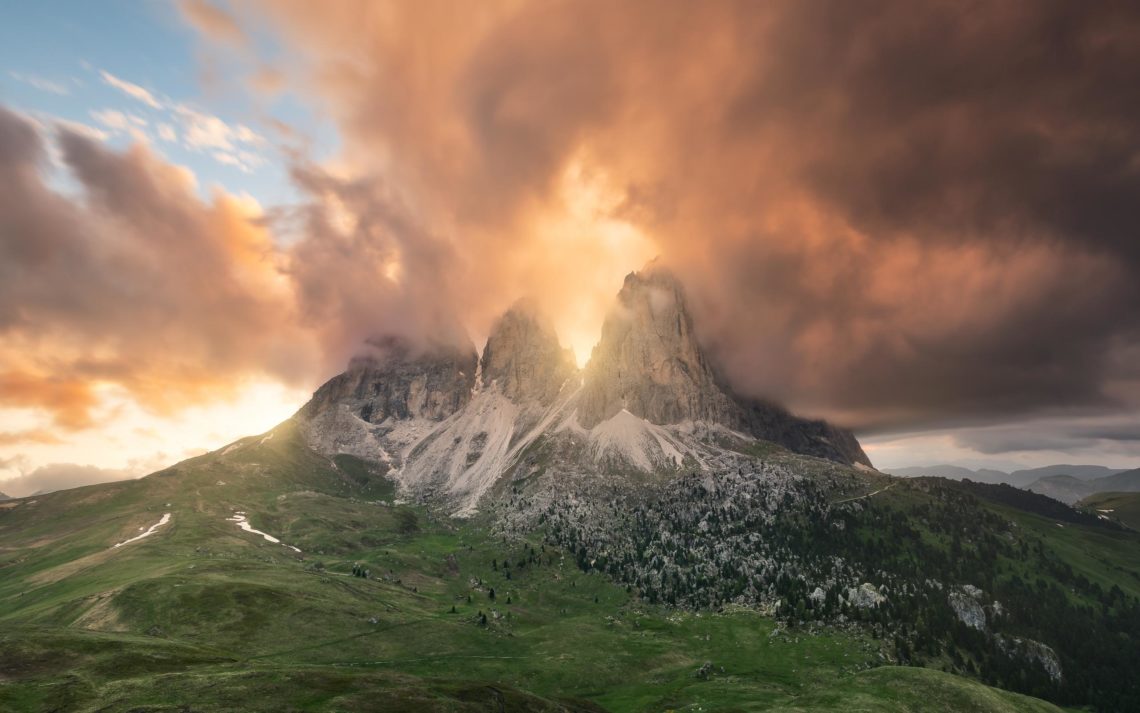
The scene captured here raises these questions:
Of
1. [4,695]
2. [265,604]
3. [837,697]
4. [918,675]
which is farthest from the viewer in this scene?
[265,604]

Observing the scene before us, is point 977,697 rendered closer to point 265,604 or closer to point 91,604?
point 265,604

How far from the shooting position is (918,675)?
14850cm

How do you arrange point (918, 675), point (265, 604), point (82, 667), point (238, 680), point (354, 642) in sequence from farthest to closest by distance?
point (265, 604) → point (354, 642) → point (918, 675) → point (82, 667) → point (238, 680)

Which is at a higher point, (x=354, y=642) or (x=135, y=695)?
(x=135, y=695)

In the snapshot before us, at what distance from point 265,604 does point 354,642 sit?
128 ft

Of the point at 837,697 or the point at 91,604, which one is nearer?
the point at 837,697

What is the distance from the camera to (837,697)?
451 ft

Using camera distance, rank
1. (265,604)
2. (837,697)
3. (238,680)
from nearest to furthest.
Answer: (238,680) → (837,697) → (265,604)

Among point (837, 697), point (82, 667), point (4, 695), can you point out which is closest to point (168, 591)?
point (82, 667)

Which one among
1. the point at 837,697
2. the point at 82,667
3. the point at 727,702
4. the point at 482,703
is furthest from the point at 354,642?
the point at 837,697

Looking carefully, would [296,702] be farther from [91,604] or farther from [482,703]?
[91,604]

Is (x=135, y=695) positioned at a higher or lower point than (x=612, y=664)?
higher

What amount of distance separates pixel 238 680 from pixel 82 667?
3818 centimetres

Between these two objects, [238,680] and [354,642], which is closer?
[238,680]
